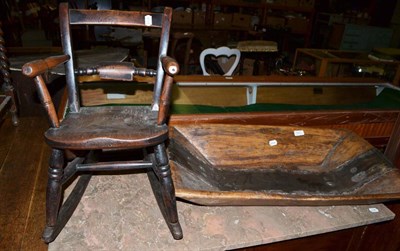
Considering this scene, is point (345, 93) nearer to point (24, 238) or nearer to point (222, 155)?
point (222, 155)

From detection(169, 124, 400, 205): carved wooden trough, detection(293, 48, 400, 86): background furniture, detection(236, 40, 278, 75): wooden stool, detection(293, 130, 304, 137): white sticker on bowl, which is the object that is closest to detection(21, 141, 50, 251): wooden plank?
detection(169, 124, 400, 205): carved wooden trough

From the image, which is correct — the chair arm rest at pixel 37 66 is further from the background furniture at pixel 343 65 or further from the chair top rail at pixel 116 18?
the background furniture at pixel 343 65

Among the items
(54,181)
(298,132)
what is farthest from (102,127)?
(298,132)

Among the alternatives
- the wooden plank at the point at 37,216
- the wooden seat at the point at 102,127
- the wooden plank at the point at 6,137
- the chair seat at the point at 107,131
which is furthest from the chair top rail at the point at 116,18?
the wooden plank at the point at 6,137

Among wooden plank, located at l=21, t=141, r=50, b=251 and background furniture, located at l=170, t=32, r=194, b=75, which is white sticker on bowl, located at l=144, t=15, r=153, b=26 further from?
background furniture, located at l=170, t=32, r=194, b=75

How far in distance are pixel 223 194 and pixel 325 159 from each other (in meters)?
0.85

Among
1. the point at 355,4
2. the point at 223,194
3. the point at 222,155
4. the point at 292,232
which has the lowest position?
the point at 292,232

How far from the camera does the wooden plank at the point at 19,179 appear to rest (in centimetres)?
114

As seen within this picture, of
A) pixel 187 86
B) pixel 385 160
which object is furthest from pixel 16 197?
pixel 385 160

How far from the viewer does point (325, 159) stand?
1.65 m

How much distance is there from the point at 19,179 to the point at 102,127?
686 mm

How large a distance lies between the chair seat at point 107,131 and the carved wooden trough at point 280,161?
28 cm

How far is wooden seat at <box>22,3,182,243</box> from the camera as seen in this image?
37.8 inches

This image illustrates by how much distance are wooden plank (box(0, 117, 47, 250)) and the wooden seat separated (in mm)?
184
